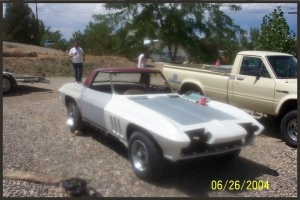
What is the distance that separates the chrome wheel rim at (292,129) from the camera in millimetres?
6194

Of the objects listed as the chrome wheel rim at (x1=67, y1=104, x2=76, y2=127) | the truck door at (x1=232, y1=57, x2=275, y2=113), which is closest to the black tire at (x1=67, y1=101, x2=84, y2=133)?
the chrome wheel rim at (x1=67, y1=104, x2=76, y2=127)

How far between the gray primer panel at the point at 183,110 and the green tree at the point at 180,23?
12.8 metres

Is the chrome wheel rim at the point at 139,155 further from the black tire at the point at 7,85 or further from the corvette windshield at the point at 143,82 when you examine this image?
the black tire at the point at 7,85

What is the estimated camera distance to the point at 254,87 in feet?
22.7

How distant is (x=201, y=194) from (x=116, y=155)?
5.49 feet

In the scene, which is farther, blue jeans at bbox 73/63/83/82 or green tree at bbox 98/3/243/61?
green tree at bbox 98/3/243/61

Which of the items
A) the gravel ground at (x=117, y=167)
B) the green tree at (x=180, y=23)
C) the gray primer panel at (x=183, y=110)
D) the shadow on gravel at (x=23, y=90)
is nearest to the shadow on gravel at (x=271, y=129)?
the gravel ground at (x=117, y=167)

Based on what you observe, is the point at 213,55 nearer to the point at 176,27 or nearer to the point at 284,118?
the point at 176,27

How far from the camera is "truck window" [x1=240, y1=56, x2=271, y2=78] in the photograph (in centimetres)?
697

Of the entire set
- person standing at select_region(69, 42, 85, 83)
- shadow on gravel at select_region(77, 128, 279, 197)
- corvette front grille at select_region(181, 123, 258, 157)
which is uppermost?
person standing at select_region(69, 42, 85, 83)

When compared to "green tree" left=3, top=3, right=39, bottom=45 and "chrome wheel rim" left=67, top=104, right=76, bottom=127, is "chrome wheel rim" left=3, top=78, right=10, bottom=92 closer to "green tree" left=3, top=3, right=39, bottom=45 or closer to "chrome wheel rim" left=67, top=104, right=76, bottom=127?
"chrome wheel rim" left=67, top=104, right=76, bottom=127

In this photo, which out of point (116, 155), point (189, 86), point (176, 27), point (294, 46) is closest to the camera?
point (116, 155)

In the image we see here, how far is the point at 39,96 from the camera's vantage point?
11.2m

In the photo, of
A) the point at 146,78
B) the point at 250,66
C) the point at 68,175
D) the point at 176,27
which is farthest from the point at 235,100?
the point at 176,27
